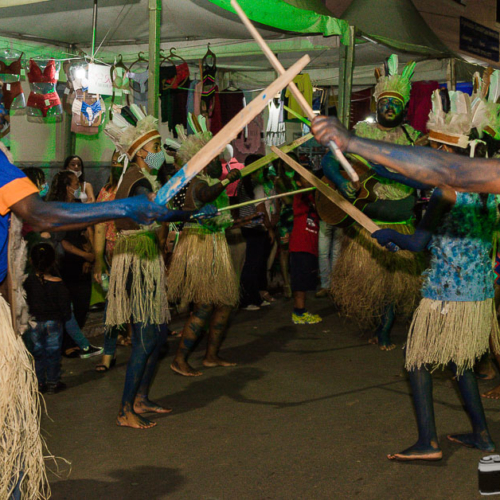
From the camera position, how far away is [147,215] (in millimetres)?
2828

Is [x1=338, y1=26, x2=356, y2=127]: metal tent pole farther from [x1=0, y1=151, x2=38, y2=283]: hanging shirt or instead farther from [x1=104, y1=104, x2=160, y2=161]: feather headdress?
[x1=0, y1=151, x2=38, y2=283]: hanging shirt

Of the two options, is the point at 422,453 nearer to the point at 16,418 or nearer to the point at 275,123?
the point at 16,418

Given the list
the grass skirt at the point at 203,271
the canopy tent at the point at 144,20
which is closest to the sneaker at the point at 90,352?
the grass skirt at the point at 203,271

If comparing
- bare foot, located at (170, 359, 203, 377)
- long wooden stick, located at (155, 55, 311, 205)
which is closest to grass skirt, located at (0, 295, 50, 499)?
long wooden stick, located at (155, 55, 311, 205)

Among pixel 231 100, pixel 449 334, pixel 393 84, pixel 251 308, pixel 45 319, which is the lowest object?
pixel 251 308

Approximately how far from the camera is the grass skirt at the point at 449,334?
13.4 ft

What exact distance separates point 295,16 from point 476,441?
466 cm

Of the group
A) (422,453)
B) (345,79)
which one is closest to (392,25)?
(345,79)

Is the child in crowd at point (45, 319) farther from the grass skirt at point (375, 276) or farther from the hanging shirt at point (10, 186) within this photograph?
the hanging shirt at point (10, 186)

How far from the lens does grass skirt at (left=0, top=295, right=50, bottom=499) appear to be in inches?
115

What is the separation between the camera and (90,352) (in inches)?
267

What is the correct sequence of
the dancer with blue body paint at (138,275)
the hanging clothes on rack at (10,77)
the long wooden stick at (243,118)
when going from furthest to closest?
the hanging clothes on rack at (10,77) < the dancer with blue body paint at (138,275) < the long wooden stick at (243,118)

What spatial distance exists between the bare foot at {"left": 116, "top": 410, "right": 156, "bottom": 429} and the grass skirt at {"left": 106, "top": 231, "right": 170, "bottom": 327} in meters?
0.64

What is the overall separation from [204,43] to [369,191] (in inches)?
147
